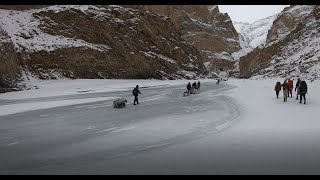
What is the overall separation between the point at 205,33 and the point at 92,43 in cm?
12053

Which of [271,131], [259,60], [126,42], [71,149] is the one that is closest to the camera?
[71,149]

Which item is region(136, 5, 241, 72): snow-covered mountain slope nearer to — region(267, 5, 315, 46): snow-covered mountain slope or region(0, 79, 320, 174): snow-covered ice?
region(267, 5, 315, 46): snow-covered mountain slope

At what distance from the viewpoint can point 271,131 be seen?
37.2ft

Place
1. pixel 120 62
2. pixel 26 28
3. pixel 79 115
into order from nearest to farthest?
1. pixel 79 115
2. pixel 26 28
3. pixel 120 62

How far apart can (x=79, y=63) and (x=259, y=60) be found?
271 feet

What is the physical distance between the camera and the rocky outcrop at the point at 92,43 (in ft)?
171

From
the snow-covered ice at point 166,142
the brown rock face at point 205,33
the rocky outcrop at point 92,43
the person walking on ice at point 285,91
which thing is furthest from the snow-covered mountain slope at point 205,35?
the snow-covered ice at point 166,142

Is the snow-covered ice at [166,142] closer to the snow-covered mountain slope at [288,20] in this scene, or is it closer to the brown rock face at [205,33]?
the snow-covered mountain slope at [288,20]

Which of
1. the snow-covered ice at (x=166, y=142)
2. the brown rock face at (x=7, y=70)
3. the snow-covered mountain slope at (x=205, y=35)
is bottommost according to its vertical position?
the snow-covered ice at (x=166, y=142)

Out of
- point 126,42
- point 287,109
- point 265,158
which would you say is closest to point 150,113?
point 287,109

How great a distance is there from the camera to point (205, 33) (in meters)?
174

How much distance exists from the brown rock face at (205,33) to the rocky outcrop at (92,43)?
76.6m

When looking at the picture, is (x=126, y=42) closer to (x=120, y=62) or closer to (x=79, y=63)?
(x=120, y=62)

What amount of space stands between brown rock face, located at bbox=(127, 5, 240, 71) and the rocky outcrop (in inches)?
3017
